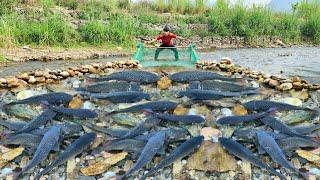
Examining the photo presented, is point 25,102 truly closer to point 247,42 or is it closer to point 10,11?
point 10,11

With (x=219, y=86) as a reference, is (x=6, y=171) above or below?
below

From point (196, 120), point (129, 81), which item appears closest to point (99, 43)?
point (129, 81)

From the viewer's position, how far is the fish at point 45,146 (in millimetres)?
4980

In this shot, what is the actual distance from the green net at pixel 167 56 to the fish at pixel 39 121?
10.1 ft

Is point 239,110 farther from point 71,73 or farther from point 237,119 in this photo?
point 71,73

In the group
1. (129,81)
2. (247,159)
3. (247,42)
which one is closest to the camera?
(247,159)

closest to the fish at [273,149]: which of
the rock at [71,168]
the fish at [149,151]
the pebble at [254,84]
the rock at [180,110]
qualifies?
the fish at [149,151]

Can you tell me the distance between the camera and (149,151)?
5.11m

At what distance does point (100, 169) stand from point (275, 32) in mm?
13787

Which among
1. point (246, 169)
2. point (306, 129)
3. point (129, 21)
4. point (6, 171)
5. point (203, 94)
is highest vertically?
point (129, 21)

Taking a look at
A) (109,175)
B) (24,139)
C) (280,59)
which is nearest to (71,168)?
(109,175)

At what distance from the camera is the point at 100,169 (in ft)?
16.4

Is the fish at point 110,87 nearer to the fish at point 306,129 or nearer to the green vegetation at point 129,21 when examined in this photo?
the fish at point 306,129

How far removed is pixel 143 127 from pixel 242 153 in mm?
1165
